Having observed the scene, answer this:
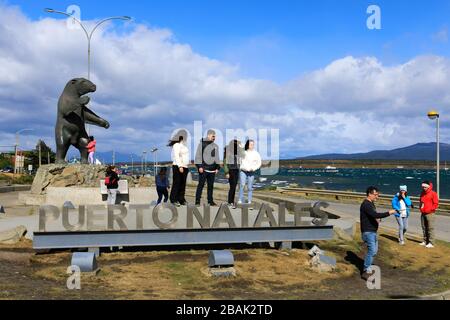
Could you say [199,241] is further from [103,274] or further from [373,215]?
[373,215]

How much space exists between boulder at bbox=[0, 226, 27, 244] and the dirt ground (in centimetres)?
23

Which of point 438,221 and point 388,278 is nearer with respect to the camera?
point 388,278

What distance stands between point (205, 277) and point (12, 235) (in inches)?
172

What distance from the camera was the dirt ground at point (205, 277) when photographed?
7.73 meters

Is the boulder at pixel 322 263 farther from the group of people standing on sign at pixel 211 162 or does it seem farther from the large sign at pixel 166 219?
the group of people standing on sign at pixel 211 162

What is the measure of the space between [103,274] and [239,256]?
2680 millimetres

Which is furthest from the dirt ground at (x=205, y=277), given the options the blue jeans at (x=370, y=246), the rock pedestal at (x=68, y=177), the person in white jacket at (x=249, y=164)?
the rock pedestal at (x=68, y=177)

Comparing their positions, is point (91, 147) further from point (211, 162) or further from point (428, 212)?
point (428, 212)

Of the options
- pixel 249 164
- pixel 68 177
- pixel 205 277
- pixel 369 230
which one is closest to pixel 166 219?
pixel 205 277

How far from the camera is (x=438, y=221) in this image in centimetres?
2008

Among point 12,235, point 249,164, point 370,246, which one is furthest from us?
point 249,164

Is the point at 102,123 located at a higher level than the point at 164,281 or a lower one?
higher

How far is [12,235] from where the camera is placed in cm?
1045

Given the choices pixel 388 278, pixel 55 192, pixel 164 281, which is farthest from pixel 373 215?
pixel 55 192
